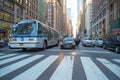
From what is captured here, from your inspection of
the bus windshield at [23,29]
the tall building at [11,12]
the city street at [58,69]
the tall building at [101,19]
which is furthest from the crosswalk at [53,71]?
the tall building at [101,19]

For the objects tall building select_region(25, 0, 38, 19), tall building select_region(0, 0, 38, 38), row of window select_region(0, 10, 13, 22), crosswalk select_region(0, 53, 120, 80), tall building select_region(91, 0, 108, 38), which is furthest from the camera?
tall building select_region(91, 0, 108, 38)

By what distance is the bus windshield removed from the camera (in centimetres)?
1777

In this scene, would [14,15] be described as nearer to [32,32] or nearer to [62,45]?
[62,45]

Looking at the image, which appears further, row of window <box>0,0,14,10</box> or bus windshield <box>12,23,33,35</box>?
row of window <box>0,0,14,10</box>

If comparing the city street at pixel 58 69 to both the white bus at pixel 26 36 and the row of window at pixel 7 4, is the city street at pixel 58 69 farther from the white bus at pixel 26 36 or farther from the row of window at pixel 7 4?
the row of window at pixel 7 4

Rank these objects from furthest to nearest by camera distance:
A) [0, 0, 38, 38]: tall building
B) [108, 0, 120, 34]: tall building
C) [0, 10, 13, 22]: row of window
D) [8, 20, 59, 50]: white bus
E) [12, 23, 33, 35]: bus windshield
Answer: [108, 0, 120, 34]: tall building → [0, 0, 38, 38]: tall building → [0, 10, 13, 22]: row of window → [12, 23, 33, 35]: bus windshield → [8, 20, 59, 50]: white bus

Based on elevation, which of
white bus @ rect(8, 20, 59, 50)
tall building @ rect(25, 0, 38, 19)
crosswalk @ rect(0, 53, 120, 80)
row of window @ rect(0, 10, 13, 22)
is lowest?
crosswalk @ rect(0, 53, 120, 80)

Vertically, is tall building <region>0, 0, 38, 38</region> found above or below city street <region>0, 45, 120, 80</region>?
above

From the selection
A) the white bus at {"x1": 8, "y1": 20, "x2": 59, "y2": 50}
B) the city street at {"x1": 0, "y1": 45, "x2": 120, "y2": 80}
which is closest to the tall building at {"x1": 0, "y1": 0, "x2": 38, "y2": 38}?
the white bus at {"x1": 8, "y1": 20, "x2": 59, "y2": 50}

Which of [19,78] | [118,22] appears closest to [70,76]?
[19,78]

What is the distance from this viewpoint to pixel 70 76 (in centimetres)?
691

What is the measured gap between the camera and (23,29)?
17.9m

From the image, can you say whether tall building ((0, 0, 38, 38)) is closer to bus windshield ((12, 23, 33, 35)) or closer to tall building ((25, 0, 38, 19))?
tall building ((25, 0, 38, 19))

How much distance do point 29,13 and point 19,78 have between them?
189 feet
